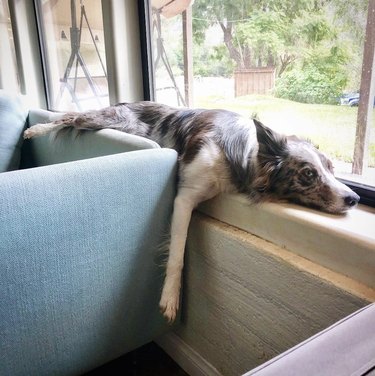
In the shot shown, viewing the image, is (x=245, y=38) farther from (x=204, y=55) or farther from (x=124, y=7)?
(x=124, y=7)

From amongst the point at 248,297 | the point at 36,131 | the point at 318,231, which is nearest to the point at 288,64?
the point at 318,231

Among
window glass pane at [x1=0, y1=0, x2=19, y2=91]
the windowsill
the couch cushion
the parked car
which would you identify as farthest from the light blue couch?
window glass pane at [x1=0, y1=0, x2=19, y2=91]

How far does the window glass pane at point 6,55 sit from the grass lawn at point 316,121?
2296 millimetres

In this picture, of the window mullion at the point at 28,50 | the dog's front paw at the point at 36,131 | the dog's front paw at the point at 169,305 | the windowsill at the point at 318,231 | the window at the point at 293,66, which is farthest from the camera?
the window mullion at the point at 28,50

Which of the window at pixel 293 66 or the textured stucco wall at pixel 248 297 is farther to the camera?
the window at pixel 293 66

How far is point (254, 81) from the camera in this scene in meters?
1.49

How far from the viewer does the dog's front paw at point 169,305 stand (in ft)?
4.07

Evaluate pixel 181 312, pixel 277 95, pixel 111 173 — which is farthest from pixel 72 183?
pixel 277 95

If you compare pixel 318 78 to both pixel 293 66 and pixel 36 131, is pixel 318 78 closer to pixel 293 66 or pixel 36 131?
pixel 293 66

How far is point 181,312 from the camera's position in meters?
1.42

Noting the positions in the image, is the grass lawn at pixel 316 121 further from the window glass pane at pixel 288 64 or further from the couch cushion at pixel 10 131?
the couch cushion at pixel 10 131

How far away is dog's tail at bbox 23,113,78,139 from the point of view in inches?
66.5

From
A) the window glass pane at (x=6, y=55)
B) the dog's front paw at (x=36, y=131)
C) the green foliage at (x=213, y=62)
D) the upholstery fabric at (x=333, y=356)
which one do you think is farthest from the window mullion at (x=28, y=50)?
the upholstery fabric at (x=333, y=356)

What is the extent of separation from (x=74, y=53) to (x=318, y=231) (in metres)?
2.39
